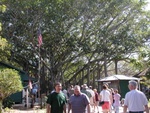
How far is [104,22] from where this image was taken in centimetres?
3281

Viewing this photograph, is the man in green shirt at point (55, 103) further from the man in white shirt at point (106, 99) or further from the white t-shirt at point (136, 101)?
the man in white shirt at point (106, 99)

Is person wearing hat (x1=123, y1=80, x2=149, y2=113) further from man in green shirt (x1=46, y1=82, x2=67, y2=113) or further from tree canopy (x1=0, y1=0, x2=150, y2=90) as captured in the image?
tree canopy (x1=0, y1=0, x2=150, y2=90)

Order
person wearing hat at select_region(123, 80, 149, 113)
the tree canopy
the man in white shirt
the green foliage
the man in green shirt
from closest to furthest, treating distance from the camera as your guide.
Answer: person wearing hat at select_region(123, 80, 149, 113)
the man in green shirt
the man in white shirt
the green foliage
the tree canopy

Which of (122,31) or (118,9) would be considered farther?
(122,31)

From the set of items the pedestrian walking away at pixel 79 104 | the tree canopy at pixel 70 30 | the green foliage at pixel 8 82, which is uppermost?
the tree canopy at pixel 70 30

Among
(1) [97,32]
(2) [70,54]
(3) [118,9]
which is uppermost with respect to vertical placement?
(3) [118,9]

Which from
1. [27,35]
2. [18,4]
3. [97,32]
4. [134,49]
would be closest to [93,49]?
[97,32]

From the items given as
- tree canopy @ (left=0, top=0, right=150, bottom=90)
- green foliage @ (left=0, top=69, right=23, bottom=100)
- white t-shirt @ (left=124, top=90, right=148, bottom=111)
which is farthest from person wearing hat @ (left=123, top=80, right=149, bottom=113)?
tree canopy @ (left=0, top=0, right=150, bottom=90)

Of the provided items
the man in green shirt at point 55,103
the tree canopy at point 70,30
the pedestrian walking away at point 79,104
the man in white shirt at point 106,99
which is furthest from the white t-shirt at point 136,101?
the tree canopy at point 70,30

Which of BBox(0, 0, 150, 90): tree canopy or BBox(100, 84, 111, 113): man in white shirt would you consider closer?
BBox(100, 84, 111, 113): man in white shirt

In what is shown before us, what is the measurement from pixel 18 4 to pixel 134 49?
48.6ft

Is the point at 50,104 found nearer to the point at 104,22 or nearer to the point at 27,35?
the point at 27,35

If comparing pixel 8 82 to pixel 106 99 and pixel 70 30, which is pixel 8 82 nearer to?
pixel 106 99

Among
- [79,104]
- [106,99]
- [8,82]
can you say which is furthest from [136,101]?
[8,82]
